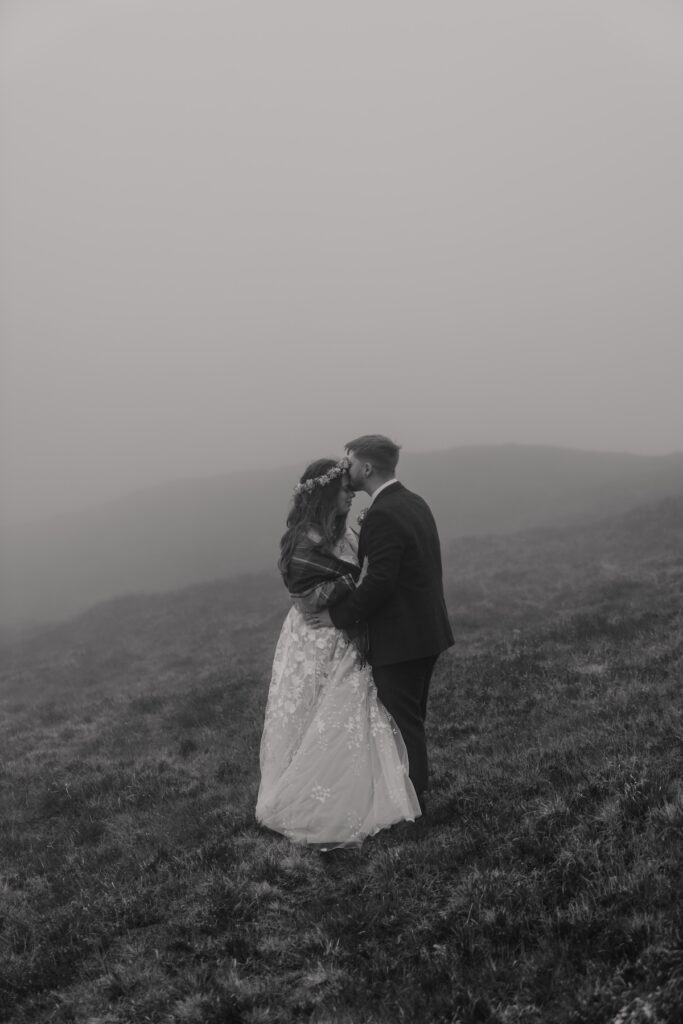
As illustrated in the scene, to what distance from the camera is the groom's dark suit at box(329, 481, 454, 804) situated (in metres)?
6.84

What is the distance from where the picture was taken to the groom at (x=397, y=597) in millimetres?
6859

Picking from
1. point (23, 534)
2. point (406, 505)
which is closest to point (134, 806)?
point (406, 505)

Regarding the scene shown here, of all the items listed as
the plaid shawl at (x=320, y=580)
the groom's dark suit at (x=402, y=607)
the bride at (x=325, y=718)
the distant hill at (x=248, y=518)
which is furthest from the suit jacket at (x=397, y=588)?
the distant hill at (x=248, y=518)

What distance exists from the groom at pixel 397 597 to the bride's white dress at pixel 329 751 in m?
0.19

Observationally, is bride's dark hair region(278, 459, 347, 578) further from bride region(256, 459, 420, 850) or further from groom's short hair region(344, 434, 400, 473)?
groom's short hair region(344, 434, 400, 473)

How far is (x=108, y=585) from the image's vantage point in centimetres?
5906

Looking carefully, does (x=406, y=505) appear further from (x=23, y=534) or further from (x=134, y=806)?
(x=23, y=534)

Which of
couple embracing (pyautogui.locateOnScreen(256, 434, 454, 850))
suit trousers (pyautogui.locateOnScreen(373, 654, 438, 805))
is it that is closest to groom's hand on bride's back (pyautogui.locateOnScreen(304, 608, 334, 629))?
couple embracing (pyautogui.locateOnScreen(256, 434, 454, 850))

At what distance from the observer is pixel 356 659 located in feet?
23.9

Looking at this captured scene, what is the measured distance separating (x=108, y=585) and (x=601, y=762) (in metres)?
56.6

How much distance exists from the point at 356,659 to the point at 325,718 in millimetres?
668

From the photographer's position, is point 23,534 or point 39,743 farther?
point 23,534

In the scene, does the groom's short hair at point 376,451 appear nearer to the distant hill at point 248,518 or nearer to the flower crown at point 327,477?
the flower crown at point 327,477

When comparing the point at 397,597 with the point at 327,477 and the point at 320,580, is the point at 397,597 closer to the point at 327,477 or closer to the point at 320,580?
the point at 320,580
